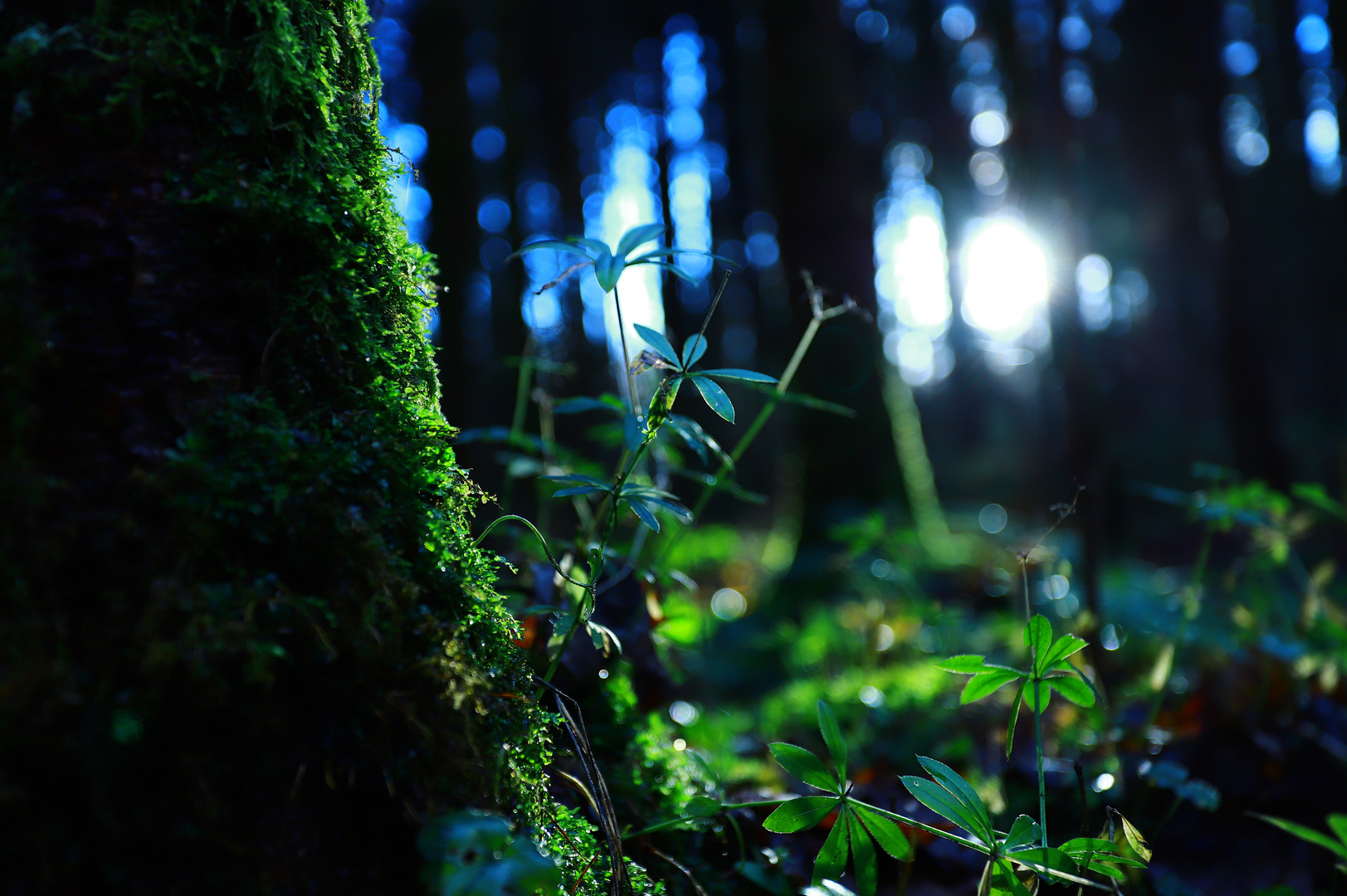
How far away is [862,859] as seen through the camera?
1277 millimetres

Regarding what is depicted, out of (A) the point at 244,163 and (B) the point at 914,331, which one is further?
(B) the point at 914,331

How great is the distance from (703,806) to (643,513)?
610 millimetres

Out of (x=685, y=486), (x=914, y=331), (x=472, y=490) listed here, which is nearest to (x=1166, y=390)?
(x=914, y=331)

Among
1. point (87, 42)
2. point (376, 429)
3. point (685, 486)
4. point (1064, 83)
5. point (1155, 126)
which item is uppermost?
point (1155, 126)

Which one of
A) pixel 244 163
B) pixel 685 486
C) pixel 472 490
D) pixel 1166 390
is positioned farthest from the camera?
pixel 1166 390

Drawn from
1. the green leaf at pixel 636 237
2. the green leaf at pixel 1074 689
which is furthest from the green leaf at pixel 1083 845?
the green leaf at pixel 636 237

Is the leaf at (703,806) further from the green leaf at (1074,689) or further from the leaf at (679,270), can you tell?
the leaf at (679,270)

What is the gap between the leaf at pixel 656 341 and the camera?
124cm

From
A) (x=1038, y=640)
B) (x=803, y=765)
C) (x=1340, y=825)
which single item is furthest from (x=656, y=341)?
(x=1340, y=825)

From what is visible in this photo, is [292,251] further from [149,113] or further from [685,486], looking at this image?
[685,486]

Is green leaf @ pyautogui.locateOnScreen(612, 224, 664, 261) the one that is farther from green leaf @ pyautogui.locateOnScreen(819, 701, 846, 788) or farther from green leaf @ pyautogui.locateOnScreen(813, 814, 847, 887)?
green leaf @ pyautogui.locateOnScreen(813, 814, 847, 887)

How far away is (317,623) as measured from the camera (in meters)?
0.98

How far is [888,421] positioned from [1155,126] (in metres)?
18.9

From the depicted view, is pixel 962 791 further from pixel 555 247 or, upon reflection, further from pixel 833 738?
pixel 555 247
